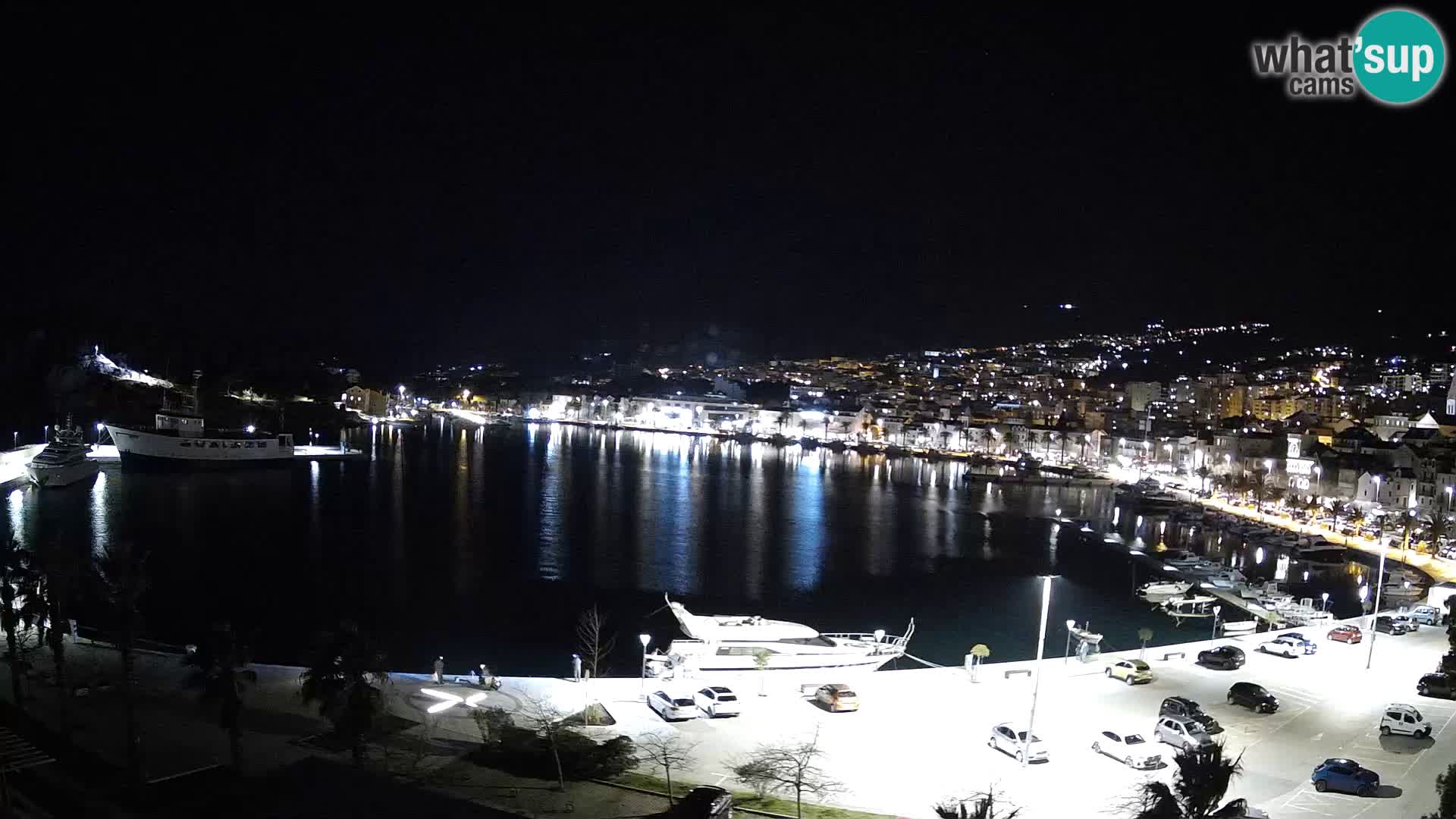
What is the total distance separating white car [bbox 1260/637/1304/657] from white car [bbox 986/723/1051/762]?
528cm

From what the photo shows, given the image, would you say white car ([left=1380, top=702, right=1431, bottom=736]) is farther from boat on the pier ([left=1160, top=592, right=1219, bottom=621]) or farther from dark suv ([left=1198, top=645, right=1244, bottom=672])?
boat on the pier ([left=1160, top=592, right=1219, bottom=621])

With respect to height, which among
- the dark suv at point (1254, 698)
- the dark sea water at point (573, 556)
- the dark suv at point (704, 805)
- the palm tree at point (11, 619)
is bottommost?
the dark sea water at point (573, 556)

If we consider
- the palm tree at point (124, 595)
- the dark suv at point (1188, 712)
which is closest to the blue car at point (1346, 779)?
the dark suv at point (1188, 712)

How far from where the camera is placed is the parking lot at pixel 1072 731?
22.3ft

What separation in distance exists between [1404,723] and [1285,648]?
3280 millimetres

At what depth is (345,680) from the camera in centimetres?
650

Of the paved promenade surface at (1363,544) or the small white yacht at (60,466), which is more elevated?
the small white yacht at (60,466)

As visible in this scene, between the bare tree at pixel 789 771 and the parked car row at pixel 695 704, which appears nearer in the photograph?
the bare tree at pixel 789 771

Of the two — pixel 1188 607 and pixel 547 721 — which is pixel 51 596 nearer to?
pixel 547 721

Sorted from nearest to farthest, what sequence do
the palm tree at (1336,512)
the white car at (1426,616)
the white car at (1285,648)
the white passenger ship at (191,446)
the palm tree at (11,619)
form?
the palm tree at (11,619) < the white car at (1285,648) < the white car at (1426,616) < the palm tree at (1336,512) < the white passenger ship at (191,446)

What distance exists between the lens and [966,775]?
7.08 metres

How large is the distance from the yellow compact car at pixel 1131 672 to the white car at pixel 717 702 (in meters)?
4.12

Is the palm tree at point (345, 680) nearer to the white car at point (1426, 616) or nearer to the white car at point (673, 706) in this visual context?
the white car at point (673, 706)

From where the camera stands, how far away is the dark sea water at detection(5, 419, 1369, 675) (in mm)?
15008
